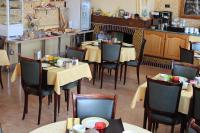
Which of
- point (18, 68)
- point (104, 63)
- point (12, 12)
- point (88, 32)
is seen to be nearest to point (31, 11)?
point (12, 12)

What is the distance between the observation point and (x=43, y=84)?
4.38 meters

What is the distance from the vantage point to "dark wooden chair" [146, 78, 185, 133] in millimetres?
3486

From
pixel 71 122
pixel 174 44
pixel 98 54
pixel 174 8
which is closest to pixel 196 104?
pixel 71 122

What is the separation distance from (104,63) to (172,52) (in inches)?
98.0

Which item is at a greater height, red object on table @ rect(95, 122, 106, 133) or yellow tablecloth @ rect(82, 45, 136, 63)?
yellow tablecloth @ rect(82, 45, 136, 63)

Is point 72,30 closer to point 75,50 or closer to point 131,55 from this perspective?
point 131,55

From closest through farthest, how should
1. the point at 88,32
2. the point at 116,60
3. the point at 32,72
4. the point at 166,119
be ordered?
1. the point at 166,119
2. the point at 32,72
3. the point at 116,60
4. the point at 88,32

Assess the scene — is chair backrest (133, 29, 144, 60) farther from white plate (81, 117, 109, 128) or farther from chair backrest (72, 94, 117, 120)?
white plate (81, 117, 109, 128)

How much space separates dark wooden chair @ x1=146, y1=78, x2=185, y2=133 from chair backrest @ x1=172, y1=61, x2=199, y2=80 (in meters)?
0.92

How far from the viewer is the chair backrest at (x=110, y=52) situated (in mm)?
6070

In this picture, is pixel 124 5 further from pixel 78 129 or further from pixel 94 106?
pixel 78 129

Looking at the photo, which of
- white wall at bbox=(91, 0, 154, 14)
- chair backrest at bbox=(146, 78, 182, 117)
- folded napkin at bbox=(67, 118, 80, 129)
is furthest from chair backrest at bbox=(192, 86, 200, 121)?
white wall at bbox=(91, 0, 154, 14)

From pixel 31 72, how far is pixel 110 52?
2.21 metres

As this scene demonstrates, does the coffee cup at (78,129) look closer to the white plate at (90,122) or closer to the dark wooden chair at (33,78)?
the white plate at (90,122)
